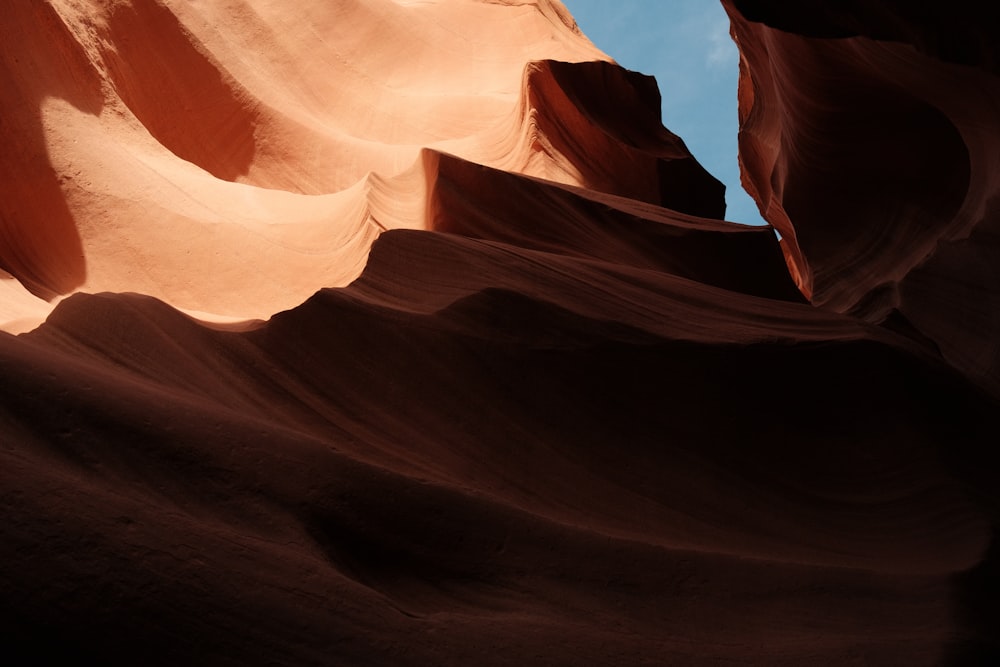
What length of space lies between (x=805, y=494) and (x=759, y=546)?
458 millimetres

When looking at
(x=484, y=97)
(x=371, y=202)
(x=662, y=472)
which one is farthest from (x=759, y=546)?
(x=484, y=97)

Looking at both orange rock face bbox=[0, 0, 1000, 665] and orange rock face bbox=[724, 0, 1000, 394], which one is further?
orange rock face bbox=[724, 0, 1000, 394]

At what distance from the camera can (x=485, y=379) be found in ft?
14.3

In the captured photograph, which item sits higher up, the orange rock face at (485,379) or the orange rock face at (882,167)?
the orange rock face at (882,167)

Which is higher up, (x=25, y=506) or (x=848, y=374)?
(x=848, y=374)

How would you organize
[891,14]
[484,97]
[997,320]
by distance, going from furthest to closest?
[484,97] → [997,320] → [891,14]

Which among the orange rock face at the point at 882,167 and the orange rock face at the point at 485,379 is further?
the orange rock face at the point at 882,167

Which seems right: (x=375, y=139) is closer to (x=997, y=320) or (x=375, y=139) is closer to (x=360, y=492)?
(x=997, y=320)

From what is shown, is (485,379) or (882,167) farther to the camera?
(882,167)

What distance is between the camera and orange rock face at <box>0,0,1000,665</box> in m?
2.89

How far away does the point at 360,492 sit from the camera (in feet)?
Answer: 11.0

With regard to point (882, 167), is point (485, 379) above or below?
below

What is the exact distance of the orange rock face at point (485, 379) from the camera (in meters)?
2.89

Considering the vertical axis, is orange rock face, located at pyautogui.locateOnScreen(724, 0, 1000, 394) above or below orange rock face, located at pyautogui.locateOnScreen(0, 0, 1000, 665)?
above
